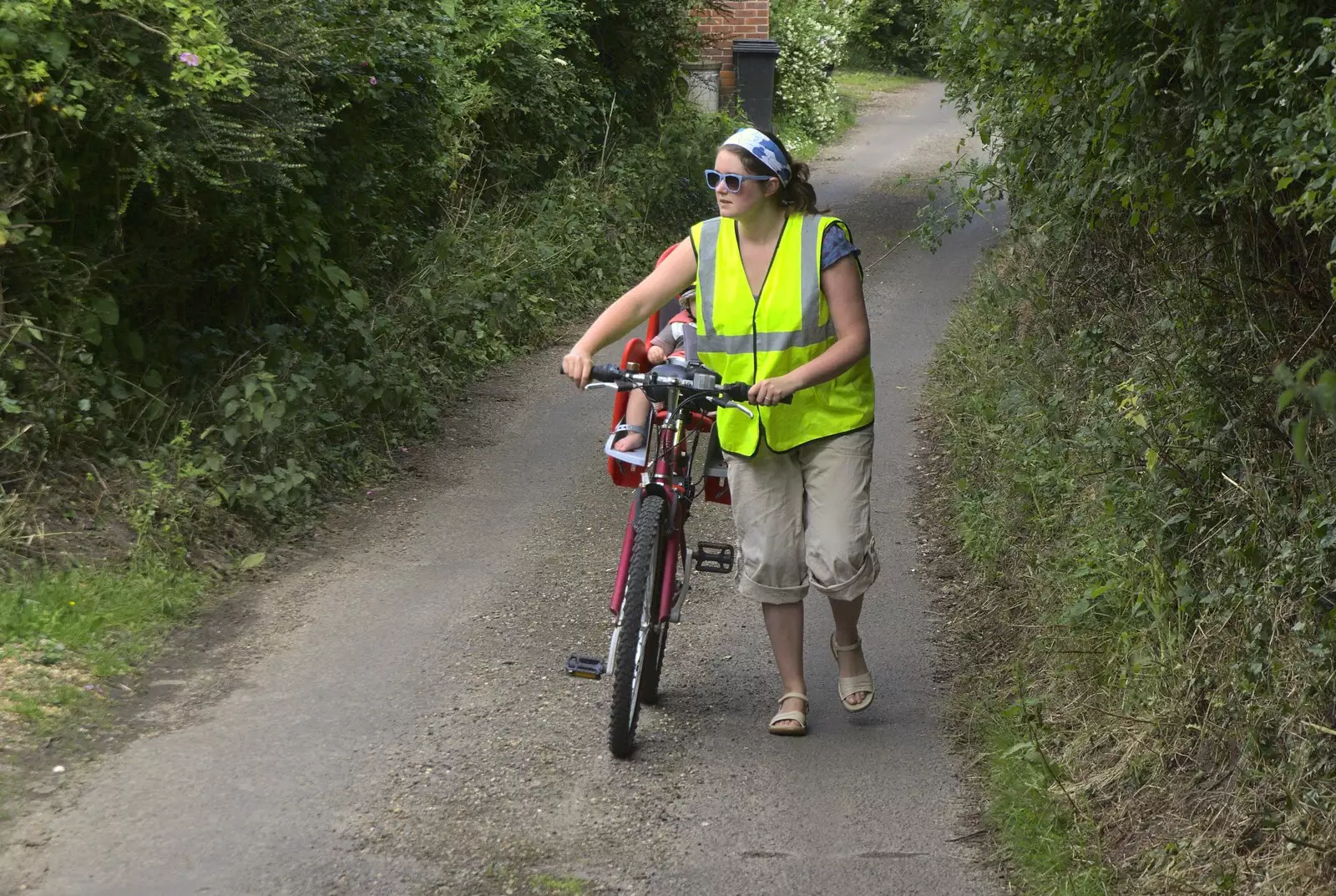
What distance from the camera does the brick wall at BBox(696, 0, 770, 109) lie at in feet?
72.2

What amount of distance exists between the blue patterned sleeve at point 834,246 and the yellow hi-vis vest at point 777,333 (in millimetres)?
21

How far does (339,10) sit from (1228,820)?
20.7ft

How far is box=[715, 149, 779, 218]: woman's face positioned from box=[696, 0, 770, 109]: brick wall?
1689 cm

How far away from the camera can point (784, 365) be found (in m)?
5.03

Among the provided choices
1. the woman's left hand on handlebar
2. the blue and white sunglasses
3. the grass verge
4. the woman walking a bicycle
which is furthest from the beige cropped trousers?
the blue and white sunglasses

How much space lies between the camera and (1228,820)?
4.03 meters

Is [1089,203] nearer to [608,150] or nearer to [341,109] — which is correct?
[341,109]

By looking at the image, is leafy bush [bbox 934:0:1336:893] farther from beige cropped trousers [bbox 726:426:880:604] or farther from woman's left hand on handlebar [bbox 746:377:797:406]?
woman's left hand on handlebar [bbox 746:377:797:406]

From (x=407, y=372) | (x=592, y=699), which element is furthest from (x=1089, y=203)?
(x=407, y=372)

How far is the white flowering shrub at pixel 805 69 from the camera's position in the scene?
83.8 feet

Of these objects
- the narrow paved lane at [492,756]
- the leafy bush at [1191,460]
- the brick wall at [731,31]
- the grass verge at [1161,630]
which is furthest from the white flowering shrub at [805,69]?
the grass verge at [1161,630]

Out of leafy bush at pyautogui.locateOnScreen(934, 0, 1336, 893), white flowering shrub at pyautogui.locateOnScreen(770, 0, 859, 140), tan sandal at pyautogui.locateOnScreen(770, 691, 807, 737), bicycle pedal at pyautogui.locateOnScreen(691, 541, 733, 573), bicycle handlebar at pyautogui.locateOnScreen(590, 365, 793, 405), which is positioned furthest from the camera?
white flowering shrub at pyautogui.locateOnScreen(770, 0, 859, 140)

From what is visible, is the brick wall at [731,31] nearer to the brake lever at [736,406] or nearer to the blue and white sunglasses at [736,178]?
the blue and white sunglasses at [736,178]

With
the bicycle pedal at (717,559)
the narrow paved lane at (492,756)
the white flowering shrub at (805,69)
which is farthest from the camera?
the white flowering shrub at (805,69)
